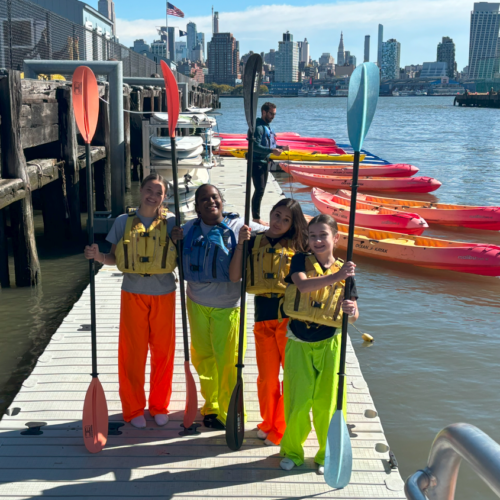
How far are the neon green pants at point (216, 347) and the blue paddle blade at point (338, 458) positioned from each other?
0.79 metres

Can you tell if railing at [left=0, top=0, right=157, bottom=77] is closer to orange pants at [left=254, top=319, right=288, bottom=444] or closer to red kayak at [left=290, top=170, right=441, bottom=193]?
red kayak at [left=290, top=170, right=441, bottom=193]

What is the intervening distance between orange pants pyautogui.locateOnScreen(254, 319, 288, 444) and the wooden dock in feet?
0.50

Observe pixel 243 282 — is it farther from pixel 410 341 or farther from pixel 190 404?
pixel 410 341

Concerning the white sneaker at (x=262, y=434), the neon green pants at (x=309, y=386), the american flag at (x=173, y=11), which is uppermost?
the american flag at (x=173, y=11)

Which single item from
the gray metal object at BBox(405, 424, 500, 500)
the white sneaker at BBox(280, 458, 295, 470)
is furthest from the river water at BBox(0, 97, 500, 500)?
the gray metal object at BBox(405, 424, 500, 500)

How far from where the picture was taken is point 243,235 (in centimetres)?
361

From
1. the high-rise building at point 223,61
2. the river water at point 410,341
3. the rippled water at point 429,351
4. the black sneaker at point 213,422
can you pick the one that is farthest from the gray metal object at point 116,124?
the high-rise building at point 223,61

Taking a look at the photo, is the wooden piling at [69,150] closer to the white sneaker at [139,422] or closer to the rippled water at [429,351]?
the rippled water at [429,351]

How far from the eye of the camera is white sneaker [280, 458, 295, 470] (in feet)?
11.8

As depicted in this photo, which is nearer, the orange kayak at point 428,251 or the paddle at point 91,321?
the paddle at point 91,321

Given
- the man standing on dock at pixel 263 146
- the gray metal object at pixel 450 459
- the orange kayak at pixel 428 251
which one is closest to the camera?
the gray metal object at pixel 450 459

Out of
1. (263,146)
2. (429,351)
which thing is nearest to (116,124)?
(263,146)

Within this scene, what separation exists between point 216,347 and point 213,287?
38cm

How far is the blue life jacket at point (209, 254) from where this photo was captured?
3770 millimetres
